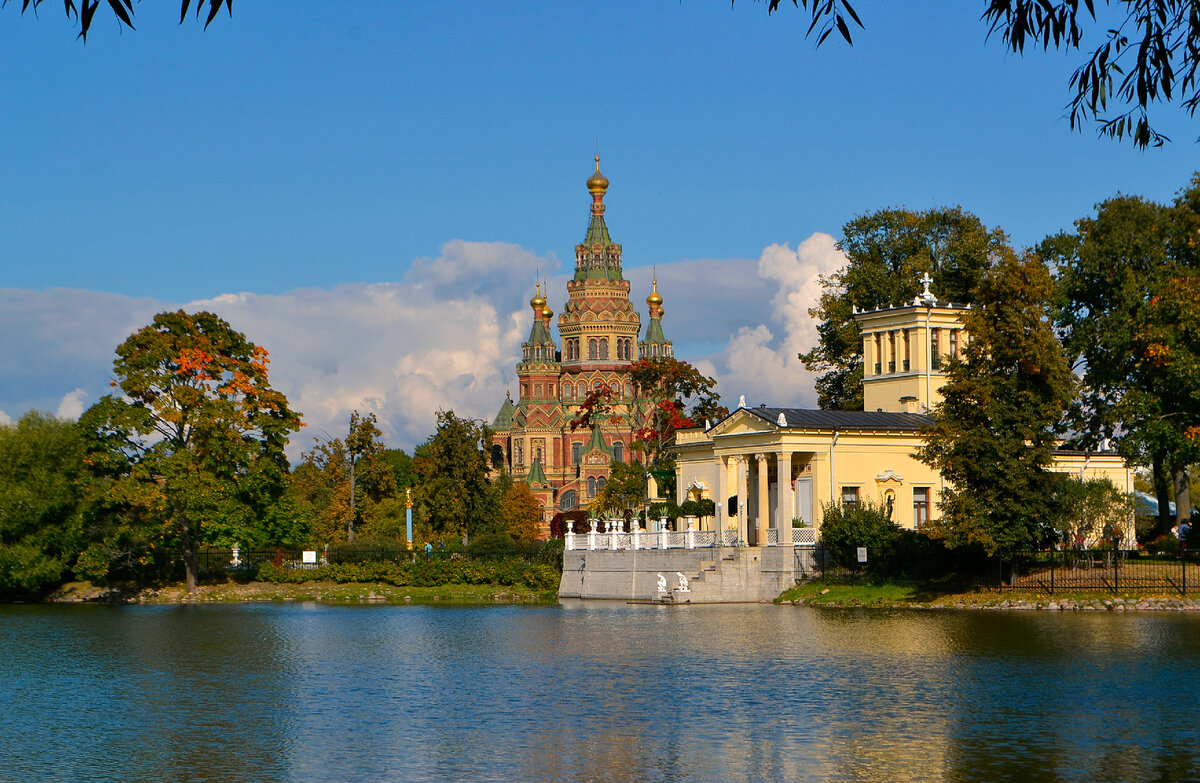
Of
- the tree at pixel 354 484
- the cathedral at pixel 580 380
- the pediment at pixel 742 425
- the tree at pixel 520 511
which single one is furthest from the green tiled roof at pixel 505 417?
the pediment at pixel 742 425

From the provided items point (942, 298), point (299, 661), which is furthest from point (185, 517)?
point (942, 298)

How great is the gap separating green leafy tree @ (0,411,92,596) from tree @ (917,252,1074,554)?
3426 centimetres

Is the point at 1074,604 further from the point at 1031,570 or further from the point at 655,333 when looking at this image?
the point at 655,333

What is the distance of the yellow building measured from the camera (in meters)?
50.3

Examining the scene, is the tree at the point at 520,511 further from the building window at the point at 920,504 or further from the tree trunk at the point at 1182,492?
the tree trunk at the point at 1182,492

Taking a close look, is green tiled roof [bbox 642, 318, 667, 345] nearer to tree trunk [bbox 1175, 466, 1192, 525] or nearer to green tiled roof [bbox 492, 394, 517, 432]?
green tiled roof [bbox 492, 394, 517, 432]

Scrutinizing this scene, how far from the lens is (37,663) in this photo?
32.3 meters

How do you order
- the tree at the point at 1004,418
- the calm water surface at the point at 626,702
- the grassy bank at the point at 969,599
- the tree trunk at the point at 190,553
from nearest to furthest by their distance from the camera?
the calm water surface at the point at 626,702 < the grassy bank at the point at 969,599 < the tree at the point at 1004,418 < the tree trunk at the point at 190,553

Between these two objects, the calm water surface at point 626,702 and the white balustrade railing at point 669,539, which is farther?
the white balustrade railing at point 669,539

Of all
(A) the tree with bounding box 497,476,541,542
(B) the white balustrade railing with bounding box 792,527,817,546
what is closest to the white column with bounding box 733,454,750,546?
(B) the white balustrade railing with bounding box 792,527,817,546

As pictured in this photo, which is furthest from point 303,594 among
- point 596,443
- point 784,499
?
point 596,443

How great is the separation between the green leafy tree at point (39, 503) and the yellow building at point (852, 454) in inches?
1009

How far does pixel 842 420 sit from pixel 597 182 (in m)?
107

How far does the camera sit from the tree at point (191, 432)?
5538 cm
